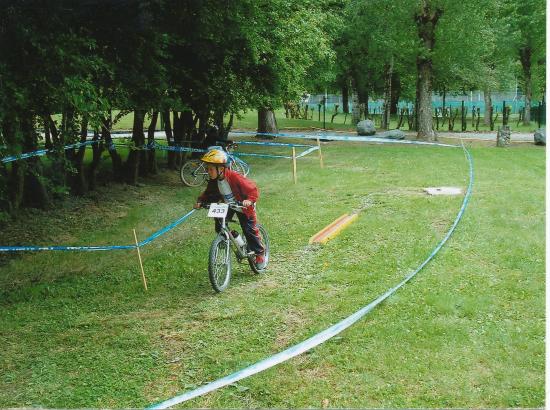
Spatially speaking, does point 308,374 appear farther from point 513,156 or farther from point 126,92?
point 513,156

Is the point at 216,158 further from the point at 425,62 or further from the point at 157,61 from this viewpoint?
the point at 425,62

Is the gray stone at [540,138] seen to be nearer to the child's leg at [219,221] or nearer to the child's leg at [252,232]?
the child's leg at [252,232]

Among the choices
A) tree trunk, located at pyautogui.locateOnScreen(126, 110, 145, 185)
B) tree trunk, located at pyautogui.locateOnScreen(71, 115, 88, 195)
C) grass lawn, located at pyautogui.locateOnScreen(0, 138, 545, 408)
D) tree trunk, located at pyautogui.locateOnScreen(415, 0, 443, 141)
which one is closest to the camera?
grass lawn, located at pyautogui.locateOnScreen(0, 138, 545, 408)

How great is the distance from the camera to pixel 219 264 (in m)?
7.64

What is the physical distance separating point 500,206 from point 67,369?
853 cm

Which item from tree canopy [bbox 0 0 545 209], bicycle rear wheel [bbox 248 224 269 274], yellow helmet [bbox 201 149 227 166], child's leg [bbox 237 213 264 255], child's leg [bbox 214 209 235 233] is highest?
tree canopy [bbox 0 0 545 209]

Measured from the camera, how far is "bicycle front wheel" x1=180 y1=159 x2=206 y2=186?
1617 cm

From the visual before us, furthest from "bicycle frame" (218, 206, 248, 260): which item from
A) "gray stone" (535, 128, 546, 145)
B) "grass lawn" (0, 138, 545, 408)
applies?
"gray stone" (535, 128, 546, 145)

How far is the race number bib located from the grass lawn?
3.30 feet

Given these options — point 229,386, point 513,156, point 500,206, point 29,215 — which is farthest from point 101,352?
point 513,156

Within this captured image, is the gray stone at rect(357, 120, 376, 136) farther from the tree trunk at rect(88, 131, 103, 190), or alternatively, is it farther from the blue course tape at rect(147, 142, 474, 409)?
the blue course tape at rect(147, 142, 474, 409)

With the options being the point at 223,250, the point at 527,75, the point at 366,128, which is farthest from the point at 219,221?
the point at 527,75

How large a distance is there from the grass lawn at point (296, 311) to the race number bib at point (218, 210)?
1005 millimetres

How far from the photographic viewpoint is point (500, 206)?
11594mm
